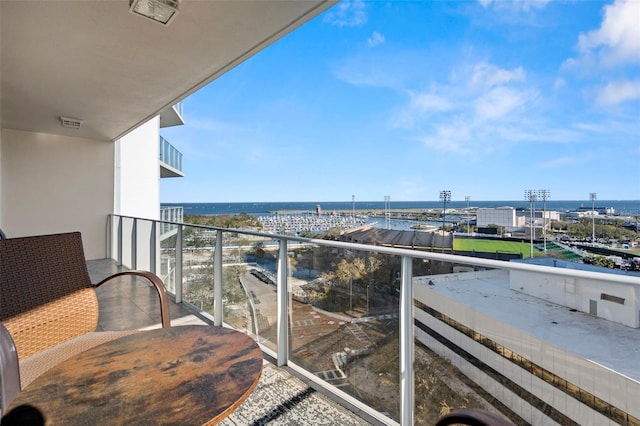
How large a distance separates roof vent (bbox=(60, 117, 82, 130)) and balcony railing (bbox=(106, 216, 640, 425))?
15.1 feet

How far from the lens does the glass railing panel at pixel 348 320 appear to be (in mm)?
1786

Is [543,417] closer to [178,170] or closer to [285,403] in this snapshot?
[285,403]

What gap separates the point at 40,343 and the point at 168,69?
9.01 feet

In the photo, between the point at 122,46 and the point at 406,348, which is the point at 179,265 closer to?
the point at 122,46

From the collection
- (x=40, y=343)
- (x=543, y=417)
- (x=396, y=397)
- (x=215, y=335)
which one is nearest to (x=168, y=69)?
(x=40, y=343)

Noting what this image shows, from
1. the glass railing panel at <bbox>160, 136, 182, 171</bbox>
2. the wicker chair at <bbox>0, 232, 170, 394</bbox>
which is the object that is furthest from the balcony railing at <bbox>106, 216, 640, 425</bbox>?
the glass railing panel at <bbox>160, 136, 182, 171</bbox>

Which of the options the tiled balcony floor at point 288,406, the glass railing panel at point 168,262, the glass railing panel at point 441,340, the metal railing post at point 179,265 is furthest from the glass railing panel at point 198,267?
the glass railing panel at point 441,340

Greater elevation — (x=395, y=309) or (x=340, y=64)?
(x=340, y=64)

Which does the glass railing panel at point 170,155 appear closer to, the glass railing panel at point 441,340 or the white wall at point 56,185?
the white wall at point 56,185

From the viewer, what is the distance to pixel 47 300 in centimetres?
181

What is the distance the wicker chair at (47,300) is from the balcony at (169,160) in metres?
9.85

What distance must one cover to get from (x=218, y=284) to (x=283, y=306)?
3.77ft

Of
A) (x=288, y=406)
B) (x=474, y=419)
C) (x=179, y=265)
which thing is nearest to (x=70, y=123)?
(x=179, y=265)

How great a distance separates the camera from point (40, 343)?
5.79 ft
